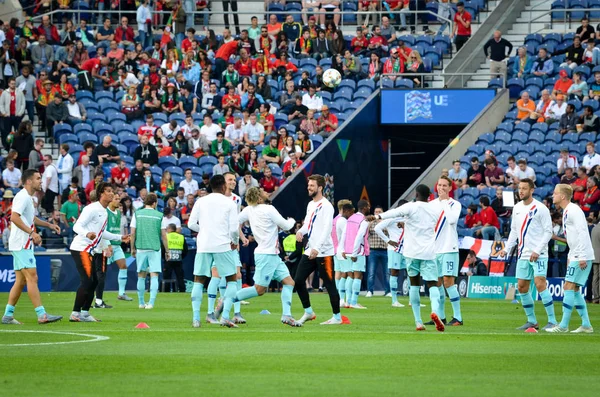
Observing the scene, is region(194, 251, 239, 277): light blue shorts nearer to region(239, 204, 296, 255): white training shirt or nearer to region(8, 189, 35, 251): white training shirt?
region(239, 204, 296, 255): white training shirt

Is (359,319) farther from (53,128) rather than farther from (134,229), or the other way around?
(53,128)

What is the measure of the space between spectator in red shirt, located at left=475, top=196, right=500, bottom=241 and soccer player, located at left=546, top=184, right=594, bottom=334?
14276 millimetres

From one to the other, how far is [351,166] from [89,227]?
1915cm

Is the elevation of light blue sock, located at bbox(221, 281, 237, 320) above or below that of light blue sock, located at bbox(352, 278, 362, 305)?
above

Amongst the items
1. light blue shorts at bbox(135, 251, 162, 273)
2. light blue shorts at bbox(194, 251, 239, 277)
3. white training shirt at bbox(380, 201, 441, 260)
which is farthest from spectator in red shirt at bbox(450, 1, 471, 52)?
light blue shorts at bbox(194, 251, 239, 277)

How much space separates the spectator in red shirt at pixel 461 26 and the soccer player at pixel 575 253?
2319 centimetres

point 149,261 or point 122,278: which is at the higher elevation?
point 149,261

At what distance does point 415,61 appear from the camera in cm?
3800

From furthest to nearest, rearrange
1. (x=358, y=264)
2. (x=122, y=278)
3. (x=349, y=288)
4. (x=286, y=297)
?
(x=122, y=278) < (x=358, y=264) < (x=349, y=288) < (x=286, y=297)

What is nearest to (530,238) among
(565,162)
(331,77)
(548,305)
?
(548,305)

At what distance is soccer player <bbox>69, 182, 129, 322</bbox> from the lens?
18.0 meters

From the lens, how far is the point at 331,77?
1471 inches

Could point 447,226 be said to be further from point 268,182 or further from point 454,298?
point 268,182

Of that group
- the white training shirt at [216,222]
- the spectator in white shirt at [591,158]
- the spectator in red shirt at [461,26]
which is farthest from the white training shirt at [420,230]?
the spectator in red shirt at [461,26]
